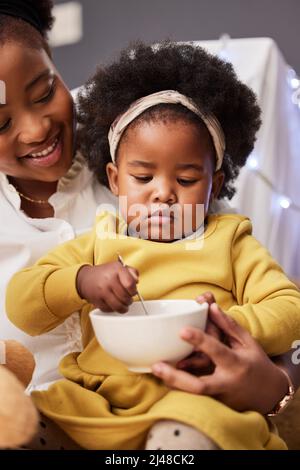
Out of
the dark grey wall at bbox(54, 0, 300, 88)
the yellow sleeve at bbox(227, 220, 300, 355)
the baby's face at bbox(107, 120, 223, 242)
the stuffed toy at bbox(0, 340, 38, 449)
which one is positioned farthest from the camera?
the dark grey wall at bbox(54, 0, 300, 88)

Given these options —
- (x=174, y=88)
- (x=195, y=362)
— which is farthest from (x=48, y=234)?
(x=195, y=362)

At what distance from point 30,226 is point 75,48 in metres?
1.46

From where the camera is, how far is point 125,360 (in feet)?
2.69

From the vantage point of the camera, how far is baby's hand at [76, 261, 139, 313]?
83cm

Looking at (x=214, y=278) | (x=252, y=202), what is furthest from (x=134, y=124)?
(x=252, y=202)

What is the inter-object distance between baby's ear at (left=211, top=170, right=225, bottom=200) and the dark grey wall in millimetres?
1313

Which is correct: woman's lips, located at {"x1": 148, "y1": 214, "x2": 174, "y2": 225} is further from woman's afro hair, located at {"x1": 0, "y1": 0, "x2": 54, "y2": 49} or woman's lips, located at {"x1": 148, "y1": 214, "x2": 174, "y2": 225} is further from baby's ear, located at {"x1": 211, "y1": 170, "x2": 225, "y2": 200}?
woman's afro hair, located at {"x1": 0, "y1": 0, "x2": 54, "y2": 49}

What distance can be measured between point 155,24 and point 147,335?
1.92m

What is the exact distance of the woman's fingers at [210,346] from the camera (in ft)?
2.55

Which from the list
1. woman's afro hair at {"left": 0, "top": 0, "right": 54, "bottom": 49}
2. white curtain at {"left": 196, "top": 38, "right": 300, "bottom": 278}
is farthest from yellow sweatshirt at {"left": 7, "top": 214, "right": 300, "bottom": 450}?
white curtain at {"left": 196, "top": 38, "right": 300, "bottom": 278}

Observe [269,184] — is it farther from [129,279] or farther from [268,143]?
[129,279]

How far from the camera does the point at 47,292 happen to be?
0.95m

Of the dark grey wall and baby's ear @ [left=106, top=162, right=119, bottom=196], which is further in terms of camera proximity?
the dark grey wall

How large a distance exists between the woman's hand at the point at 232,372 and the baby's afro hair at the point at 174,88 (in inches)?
14.8
